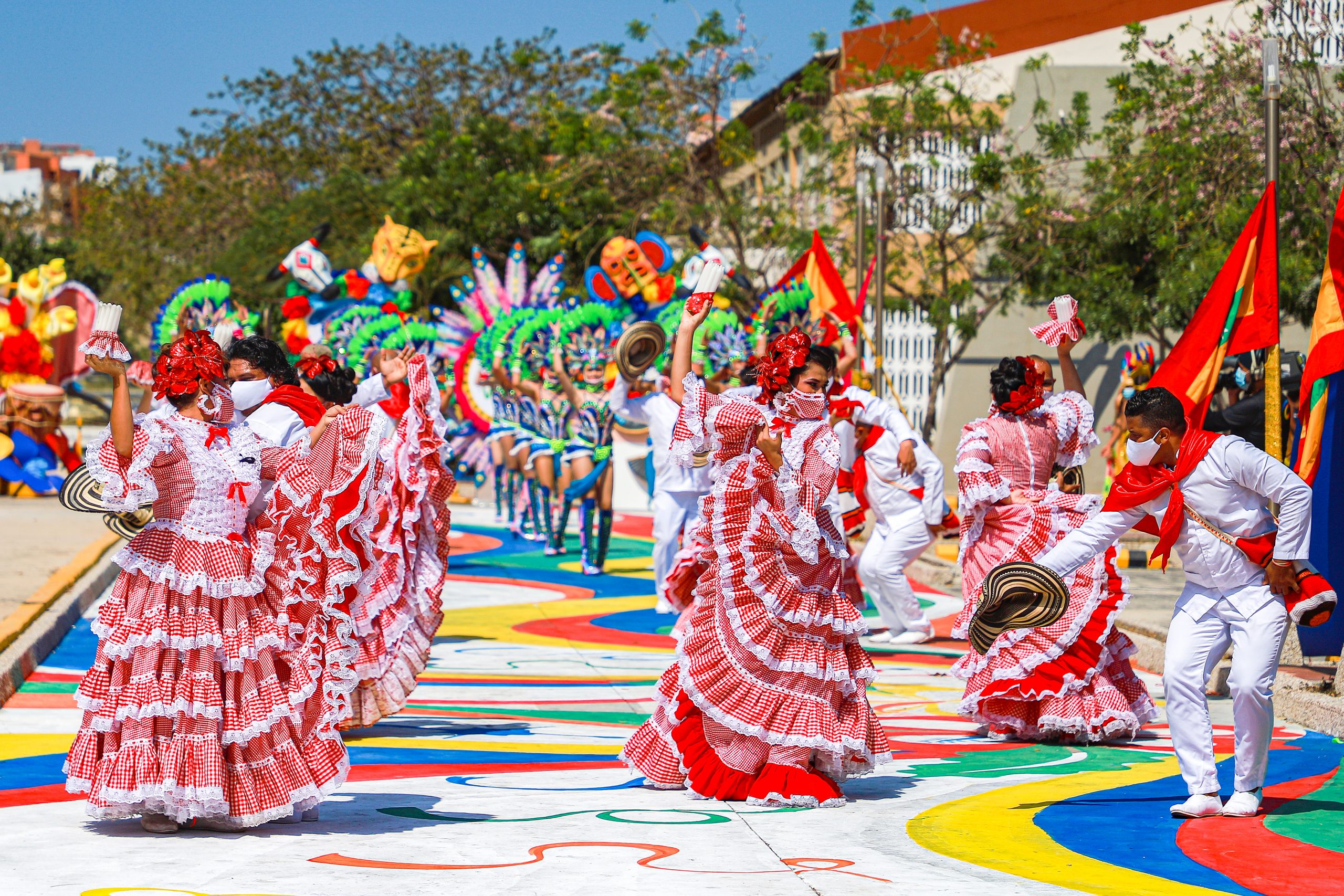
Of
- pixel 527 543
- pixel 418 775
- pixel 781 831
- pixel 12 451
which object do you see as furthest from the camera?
pixel 12 451

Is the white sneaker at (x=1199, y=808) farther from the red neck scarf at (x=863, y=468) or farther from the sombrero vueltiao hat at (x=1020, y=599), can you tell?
the red neck scarf at (x=863, y=468)

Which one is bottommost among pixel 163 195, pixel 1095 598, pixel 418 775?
pixel 418 775

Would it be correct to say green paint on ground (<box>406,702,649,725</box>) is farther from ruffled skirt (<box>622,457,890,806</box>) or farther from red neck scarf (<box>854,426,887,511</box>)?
red neck scarf (<box>854,426,887,511</box>)

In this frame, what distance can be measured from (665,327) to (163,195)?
36.9m

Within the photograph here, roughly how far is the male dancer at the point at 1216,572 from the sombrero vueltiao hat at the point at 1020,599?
0.11m

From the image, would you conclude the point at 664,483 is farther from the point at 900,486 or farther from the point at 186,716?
the point at 186,716

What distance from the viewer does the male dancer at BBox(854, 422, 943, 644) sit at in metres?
11.3

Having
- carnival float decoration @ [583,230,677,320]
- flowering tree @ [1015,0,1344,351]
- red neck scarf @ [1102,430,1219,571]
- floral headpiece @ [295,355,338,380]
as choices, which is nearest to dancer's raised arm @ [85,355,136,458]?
floral headpiece @ [295,355,338,380]

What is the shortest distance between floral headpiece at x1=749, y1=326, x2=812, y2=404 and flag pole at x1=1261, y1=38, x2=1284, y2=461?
13.7 ft

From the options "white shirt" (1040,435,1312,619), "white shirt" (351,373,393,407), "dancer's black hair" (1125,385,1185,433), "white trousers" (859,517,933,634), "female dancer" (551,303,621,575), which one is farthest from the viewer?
"female dancer" (551,303,621,575)

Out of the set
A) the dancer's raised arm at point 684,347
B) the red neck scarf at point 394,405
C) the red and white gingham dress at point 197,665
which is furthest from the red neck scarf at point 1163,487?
the red neck scarf at point 394,405

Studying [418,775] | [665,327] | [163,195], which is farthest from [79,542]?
[163,195]

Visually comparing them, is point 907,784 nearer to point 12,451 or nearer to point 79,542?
point 79,542

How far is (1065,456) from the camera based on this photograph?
28.2ft
